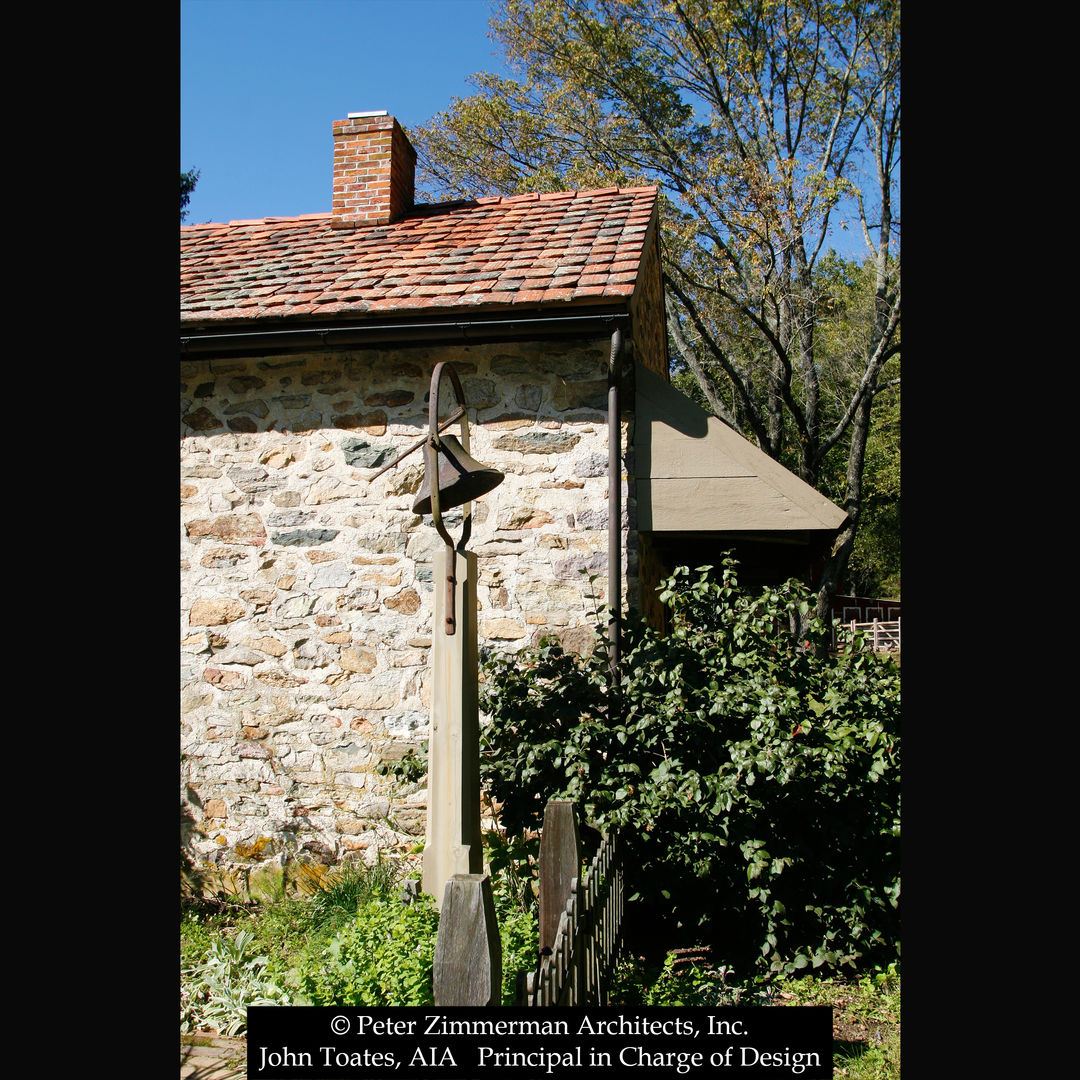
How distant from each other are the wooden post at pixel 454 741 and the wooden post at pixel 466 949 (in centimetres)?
92

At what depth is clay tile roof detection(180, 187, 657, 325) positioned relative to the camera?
5453 mm

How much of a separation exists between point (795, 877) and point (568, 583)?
2.08 metres

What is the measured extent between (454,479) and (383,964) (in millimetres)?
1884

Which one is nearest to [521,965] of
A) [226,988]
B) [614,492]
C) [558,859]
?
[558,859]

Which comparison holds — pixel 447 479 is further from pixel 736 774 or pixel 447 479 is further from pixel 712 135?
pixel 712 135

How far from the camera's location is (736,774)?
13.8 ft

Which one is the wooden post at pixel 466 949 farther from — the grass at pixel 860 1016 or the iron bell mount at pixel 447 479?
the grass at pixel 860 1016

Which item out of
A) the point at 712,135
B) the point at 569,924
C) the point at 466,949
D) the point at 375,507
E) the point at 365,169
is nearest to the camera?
the point at 466,949

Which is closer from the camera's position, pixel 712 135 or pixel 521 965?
pixel 521 965

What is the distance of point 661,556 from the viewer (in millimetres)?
6102

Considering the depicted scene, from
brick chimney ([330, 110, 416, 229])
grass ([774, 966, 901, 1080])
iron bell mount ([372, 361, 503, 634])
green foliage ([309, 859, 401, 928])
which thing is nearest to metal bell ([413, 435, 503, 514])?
iron bell mount ([372, 361, 503, 634])

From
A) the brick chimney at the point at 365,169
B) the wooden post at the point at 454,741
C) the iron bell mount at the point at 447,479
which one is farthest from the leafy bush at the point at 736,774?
the brick chimney at the point at 365,169

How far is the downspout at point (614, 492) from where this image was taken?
5.14m
